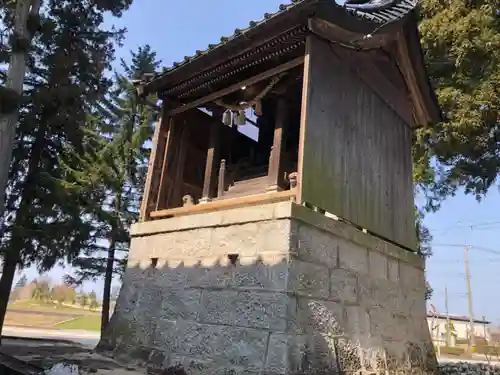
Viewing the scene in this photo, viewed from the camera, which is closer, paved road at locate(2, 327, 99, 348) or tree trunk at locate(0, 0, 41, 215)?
tree trunk at locate(0, 0, 41, 215)

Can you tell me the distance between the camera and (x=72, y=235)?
998 cm

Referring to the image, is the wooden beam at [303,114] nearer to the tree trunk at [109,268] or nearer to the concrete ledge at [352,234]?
the concrete ledge at [352,234]

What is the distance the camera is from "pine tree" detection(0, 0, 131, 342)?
945cm

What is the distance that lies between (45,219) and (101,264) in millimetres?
4039

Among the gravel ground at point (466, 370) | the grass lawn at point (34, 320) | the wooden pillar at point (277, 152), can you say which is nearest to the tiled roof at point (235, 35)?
the wooden pillar at point (277, 152)

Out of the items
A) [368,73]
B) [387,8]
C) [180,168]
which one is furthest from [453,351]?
[180,168]

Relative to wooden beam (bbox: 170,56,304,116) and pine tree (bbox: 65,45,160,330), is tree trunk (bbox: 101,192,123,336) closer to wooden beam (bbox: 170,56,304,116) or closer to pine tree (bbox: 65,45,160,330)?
pine tree (bbox: 65,45,160,330)

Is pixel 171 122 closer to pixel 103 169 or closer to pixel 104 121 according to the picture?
pixel 103 169

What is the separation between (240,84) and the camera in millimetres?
5883

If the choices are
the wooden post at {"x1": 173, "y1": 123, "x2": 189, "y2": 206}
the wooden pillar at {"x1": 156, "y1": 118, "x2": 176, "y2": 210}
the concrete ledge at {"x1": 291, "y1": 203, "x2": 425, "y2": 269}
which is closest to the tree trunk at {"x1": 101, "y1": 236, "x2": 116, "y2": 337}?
the wooden post at {"x1": 173, "y1": 123, "x2": 189, "y2": 206}

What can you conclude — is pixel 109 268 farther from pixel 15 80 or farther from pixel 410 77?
pixel 410 77

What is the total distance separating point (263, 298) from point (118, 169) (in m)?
10.6

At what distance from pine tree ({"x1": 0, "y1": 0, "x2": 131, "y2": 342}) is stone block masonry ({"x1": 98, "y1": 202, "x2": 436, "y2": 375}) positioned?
15.5 feet

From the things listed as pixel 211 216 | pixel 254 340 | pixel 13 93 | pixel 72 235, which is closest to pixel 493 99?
pixel 211 216
